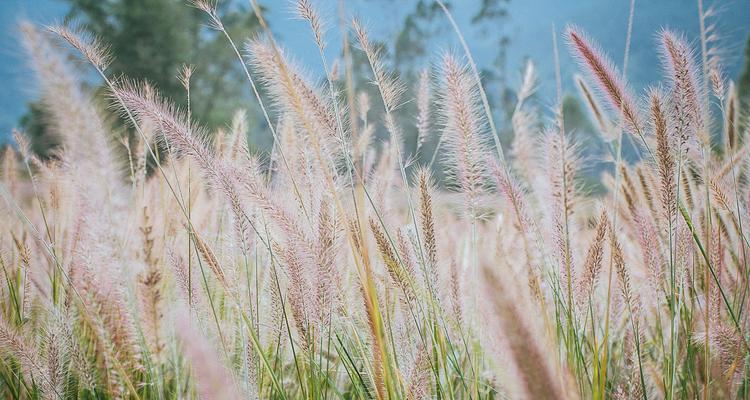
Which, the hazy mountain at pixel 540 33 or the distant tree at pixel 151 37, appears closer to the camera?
the hazy mountain at pixel 540 33

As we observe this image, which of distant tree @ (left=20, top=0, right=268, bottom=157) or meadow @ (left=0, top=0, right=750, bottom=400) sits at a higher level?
distant tree @ (left=20, top=0, right=268, bottom=157)

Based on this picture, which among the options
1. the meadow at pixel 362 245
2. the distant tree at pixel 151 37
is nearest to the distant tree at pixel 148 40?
the distant tree at pixel 151 37

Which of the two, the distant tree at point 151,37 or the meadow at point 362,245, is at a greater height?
the distant tree at point 151,37

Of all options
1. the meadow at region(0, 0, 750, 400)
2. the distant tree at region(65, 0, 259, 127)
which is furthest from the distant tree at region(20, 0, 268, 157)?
the meadow at region(0, 0, 750, 400)

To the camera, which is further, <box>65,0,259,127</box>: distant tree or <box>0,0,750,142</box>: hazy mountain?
<box>65,0,259,127</box>: distant tree

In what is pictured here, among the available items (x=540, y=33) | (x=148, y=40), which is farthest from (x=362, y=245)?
(x=540, y=33)

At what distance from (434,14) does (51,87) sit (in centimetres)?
3421

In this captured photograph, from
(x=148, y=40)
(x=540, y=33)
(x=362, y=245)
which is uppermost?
(x=540, y=33)

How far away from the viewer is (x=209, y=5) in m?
1.00

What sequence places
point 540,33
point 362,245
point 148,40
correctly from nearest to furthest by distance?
point 362,245, point 148,40, point 540,33

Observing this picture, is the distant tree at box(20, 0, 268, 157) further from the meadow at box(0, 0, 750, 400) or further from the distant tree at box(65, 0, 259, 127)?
the meadow at box(0, 0, 750, 400)

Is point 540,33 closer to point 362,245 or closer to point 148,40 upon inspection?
point 148,40

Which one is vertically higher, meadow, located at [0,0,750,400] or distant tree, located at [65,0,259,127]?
distant tree, located at [65,0,259,127]

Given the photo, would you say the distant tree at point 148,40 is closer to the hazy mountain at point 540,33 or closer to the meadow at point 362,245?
the hazy mountain at point 540,33
